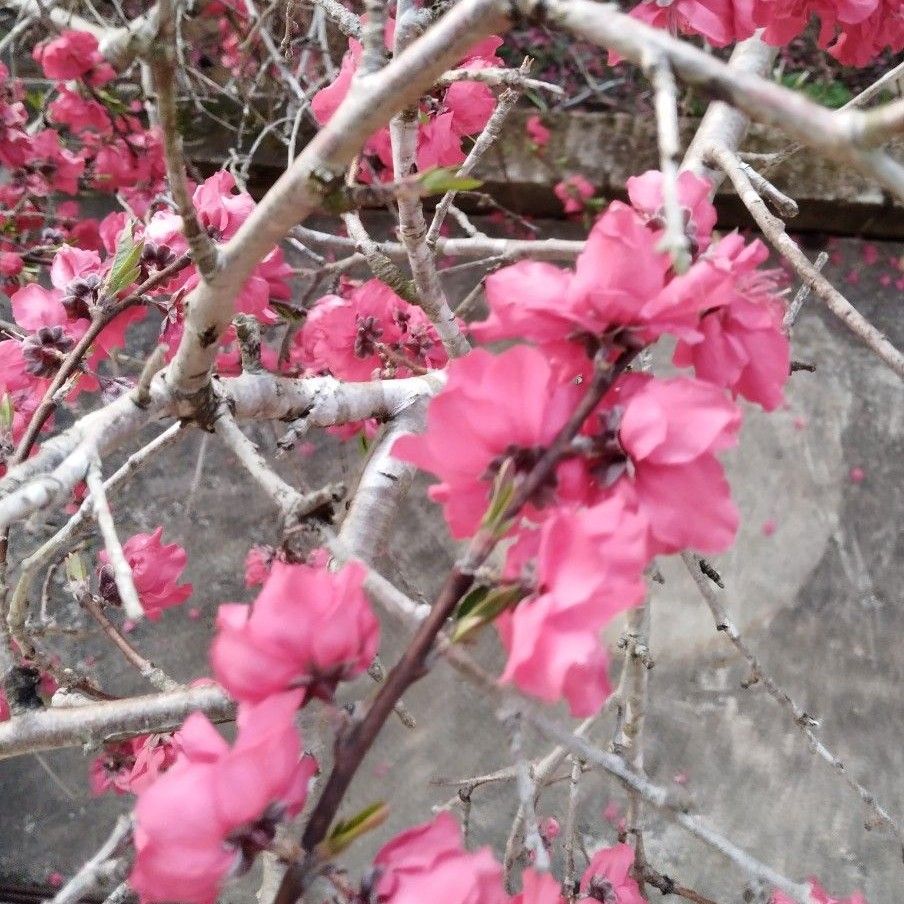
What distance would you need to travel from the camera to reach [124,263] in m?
0.62

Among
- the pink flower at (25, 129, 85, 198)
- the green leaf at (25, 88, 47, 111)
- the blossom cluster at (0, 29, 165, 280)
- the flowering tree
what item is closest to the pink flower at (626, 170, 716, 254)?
the flowering tree

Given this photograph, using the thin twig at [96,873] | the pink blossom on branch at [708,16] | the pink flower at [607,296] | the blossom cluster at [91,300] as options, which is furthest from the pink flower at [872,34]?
the thin twig at [96,873]

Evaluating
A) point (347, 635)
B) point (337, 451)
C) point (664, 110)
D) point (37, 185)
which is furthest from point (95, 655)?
point (664, 110)

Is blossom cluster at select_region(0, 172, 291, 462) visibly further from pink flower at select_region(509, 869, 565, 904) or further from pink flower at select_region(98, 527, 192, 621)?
pink flower at select_region(509, 869, 565, 904)

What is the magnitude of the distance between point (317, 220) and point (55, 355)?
1841 mm

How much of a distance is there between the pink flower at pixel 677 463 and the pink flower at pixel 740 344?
0.14ft

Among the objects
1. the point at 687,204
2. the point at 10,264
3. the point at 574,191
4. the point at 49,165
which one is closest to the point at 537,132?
the point at 574,191

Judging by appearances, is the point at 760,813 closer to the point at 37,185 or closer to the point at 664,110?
the point at 664,110

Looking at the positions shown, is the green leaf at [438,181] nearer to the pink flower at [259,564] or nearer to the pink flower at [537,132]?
the pink flower at [259,564]

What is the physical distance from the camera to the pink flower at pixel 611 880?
77cm

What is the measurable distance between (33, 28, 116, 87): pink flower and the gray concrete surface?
84 centimetres

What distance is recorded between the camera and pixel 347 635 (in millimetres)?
365

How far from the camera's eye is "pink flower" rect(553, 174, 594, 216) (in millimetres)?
2361

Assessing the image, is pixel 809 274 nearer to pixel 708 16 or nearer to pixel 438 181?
pixel 708 16
